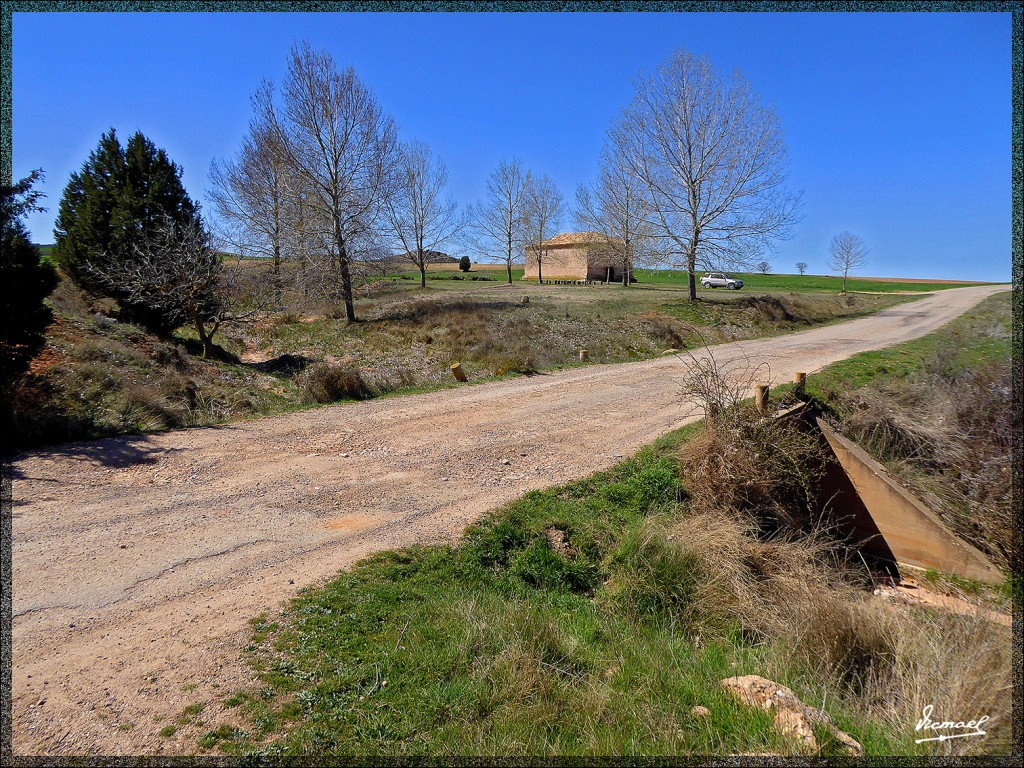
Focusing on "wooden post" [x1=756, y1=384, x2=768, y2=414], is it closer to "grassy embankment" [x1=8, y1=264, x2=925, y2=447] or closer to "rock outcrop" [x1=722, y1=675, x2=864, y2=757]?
"rock outcrop" [x1=722, y1=675, x2=864, y2=757]

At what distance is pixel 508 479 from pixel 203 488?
12.3 feet

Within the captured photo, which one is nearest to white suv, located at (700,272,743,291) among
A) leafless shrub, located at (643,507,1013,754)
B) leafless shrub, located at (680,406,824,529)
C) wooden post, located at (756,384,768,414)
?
wooden post, located at (756,384,768,414)

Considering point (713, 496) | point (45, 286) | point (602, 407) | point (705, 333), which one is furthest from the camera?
point (705, 333)

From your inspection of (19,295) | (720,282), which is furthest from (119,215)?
(720,282)

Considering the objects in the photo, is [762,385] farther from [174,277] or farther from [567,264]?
[567,264]

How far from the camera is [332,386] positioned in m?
12.1

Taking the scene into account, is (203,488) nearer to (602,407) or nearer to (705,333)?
(602,407)

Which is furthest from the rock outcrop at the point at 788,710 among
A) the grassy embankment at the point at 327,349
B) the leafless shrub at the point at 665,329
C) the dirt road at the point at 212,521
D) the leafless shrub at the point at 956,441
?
the leafless shrub at the point at 665,329

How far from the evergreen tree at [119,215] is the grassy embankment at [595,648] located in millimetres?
16310

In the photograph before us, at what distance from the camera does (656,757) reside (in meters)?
3.39

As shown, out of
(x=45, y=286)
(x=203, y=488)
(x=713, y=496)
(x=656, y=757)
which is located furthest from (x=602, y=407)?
(x=45, y=286)

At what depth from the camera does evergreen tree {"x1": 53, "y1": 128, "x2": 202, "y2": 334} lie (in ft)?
61.4

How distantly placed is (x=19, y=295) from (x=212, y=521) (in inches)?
242

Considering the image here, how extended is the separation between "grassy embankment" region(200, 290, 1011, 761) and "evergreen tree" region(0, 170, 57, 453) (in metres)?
6.98
